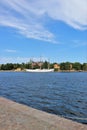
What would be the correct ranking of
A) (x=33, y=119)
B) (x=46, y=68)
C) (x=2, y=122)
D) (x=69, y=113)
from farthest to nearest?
(x=46, y=68) < (x=69, y=113) < (x=33, y=119) < (x=2, y=122)

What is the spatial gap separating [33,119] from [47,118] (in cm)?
67

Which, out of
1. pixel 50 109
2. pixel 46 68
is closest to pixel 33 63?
pixel 46 68

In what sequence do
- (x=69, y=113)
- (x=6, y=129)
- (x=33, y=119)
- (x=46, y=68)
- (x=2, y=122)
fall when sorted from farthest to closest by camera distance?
(x=46, y=68), (x=69, y=113), (x=33, y=119), (x=2, y=122), (x=6, y=129)

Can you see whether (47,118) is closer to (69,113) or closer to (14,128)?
(14,128)

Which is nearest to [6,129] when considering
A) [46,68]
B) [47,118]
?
[47,118]

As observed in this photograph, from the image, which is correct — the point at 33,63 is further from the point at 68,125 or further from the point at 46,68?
the point at 68,125

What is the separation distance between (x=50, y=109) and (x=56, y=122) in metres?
9.63

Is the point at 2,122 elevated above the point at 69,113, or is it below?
above

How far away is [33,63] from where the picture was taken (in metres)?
194

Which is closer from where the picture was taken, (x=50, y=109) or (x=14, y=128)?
(x=14, y=128)

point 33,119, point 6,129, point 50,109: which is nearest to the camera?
point 6,129

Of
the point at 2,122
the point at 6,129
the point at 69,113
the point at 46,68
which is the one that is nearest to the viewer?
the point at 6,129

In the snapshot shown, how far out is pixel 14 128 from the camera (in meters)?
8.19

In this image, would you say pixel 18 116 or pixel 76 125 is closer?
pixel 76 125
